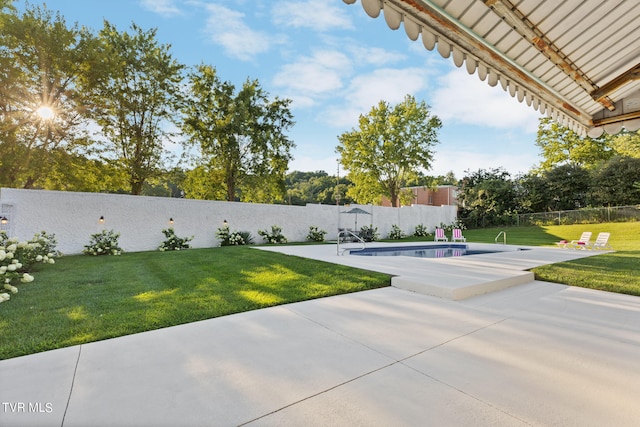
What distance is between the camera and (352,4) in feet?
6.25

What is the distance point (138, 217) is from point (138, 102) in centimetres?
845

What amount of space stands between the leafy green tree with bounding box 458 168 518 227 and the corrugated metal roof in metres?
24.0

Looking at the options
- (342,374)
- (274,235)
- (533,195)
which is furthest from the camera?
(533,195)

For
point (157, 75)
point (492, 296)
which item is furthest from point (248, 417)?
point (157, 75)

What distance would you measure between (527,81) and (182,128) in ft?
64.3

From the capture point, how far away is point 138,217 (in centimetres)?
1116

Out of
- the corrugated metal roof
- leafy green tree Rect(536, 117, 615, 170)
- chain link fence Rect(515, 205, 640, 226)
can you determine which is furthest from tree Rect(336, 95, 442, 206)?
the corrugated metal roof

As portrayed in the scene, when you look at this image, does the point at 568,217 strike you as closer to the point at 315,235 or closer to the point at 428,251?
the point at 428,251

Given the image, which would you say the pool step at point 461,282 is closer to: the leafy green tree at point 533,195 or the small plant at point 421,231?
the small plant at point 421,231

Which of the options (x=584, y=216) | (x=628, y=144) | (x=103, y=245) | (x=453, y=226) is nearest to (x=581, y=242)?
(x=584, y=216)

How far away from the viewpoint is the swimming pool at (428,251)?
1215 centimetres

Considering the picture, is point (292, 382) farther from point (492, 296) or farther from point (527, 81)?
point (492, 296)

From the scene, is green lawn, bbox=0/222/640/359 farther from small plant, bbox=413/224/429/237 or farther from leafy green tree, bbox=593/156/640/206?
leafy green tree, bbox=593/156/640/206

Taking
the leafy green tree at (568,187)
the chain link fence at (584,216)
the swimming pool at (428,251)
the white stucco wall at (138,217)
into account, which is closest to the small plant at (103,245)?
the white stucco wall at (138,217)
